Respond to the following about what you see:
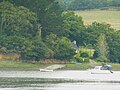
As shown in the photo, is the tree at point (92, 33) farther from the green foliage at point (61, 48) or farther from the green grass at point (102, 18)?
the green grass at point (102, 18)

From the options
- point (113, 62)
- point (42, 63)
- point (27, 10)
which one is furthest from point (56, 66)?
point (113, 62)

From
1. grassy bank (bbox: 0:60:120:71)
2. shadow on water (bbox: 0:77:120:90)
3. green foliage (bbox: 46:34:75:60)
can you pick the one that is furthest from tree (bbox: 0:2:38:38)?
shadow on water (bbox: 0:77:120:90)

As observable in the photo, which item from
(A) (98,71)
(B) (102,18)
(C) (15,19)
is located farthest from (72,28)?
(B) (102,18)

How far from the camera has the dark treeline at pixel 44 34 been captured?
126 m

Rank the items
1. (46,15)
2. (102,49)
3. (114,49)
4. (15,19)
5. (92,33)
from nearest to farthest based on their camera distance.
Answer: (15,19) < (46,15) < (102,49) < (114,49) < (92,33)

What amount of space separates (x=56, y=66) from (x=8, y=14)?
46.2 ft

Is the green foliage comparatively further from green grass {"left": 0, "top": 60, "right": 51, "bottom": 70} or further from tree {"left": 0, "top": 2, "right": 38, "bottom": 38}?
green grass {"left": 0, "top": 60, "right": 51, "bottom": 70}

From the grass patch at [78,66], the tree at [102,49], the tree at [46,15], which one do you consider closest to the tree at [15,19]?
the tree at [46,15]

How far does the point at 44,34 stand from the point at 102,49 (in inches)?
489

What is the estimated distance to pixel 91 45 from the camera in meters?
152

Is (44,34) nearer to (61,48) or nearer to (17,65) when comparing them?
(61,48)

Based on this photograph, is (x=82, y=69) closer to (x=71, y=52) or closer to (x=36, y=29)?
(x=71, y=52)

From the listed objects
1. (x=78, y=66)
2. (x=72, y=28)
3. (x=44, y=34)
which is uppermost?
(x=72, y=28)

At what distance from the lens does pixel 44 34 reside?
13975 centimetres
